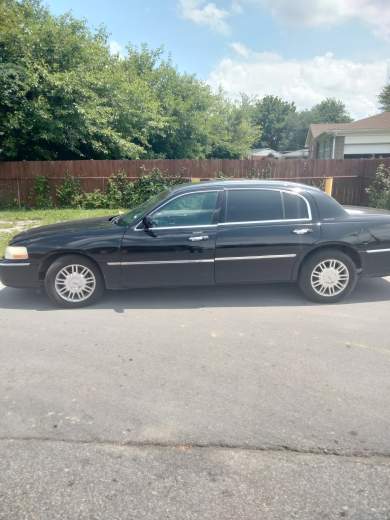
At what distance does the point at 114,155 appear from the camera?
17.3 metres

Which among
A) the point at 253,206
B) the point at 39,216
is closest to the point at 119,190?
the point at 39,216

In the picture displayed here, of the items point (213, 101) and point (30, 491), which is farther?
point (213, 101)

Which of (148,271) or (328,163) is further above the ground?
(328,163)

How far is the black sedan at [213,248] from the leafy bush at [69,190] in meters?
10.0

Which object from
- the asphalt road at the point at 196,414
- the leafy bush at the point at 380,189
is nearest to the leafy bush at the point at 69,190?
the leafy bush at the point at 380,189

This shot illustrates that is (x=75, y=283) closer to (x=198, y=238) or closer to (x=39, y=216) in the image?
(x=198, y=238)

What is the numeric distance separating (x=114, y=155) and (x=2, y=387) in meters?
15.0

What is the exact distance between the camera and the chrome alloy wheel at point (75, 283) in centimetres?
520

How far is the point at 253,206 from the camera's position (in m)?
5.32

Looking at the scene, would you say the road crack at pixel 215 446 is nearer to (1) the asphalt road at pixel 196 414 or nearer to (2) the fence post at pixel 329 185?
(1) the asphalt road at pixel 196 414

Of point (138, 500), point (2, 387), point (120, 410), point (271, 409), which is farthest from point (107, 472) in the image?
point (2, 387)

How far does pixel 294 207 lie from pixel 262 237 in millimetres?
592

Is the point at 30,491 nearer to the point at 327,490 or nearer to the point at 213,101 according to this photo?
the point at 327,490

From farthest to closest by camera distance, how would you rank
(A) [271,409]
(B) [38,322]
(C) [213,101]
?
1. (C) [213,101]
2. (B) [38,322]
3. (A) [271,409]
